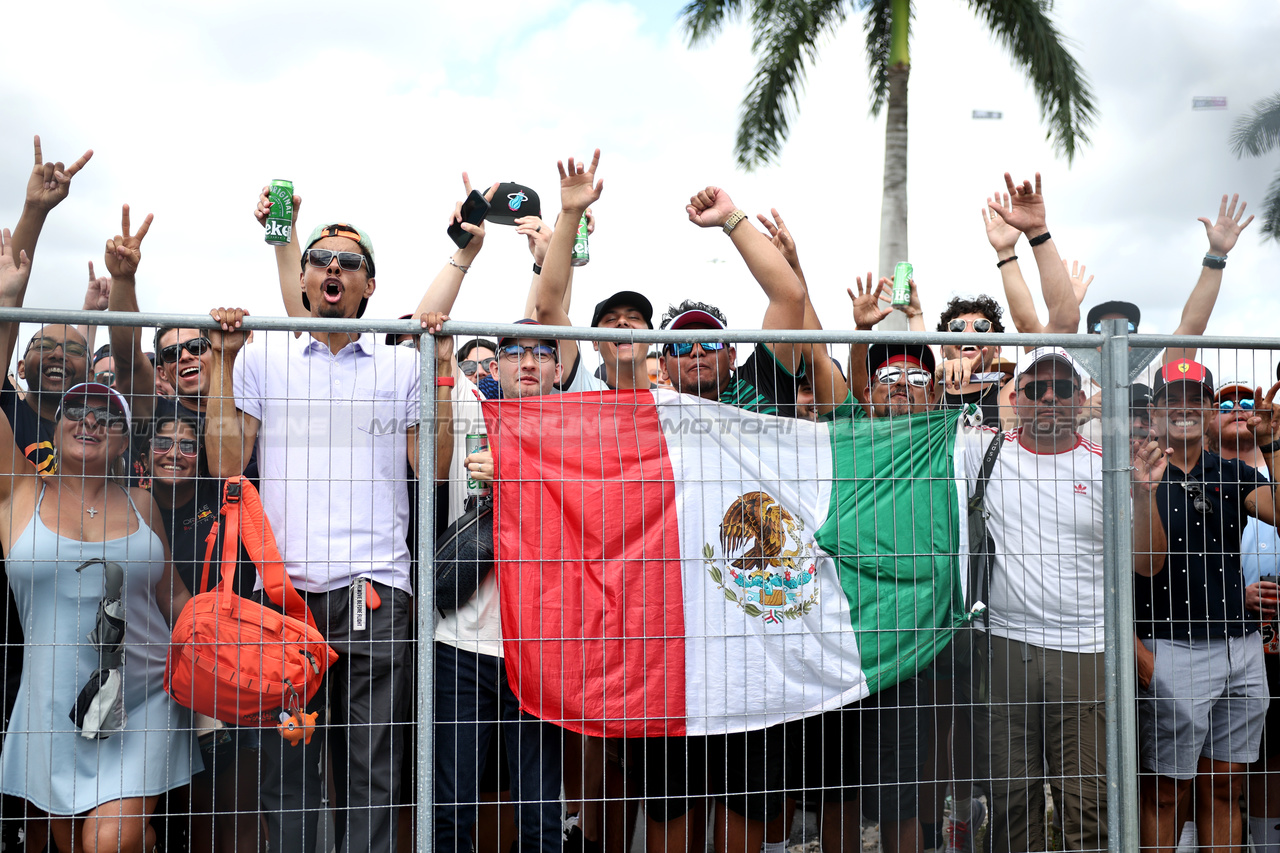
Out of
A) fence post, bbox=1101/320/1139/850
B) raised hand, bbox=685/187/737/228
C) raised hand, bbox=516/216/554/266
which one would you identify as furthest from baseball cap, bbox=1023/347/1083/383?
raised hand, bbox=516/216/554/266

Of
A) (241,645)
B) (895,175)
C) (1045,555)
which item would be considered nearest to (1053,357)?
(1045,555)

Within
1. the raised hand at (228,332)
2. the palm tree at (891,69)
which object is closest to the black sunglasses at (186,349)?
the raised hand at (228,332)

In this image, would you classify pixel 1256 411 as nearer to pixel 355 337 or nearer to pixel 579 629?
pixel 579 629

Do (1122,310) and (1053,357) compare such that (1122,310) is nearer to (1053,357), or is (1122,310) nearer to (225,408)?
(1053,357)

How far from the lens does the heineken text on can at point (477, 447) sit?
3.46 metres

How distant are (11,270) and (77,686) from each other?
1831 millimetres

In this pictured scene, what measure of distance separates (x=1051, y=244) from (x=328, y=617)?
12.3ft

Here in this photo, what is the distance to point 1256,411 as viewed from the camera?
13.0ft

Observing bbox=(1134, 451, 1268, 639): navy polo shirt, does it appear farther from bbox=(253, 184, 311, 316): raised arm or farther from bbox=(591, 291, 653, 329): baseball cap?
bbox=(253, 184, 311, 316): raised arm

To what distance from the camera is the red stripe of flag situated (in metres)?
3.38

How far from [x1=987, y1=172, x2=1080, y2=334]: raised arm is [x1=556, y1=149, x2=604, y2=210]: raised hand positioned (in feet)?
6.71

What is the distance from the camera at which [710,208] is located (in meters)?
4.11

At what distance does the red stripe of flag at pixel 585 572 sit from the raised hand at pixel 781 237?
1.33m

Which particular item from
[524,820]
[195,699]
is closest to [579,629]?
[524,820]
